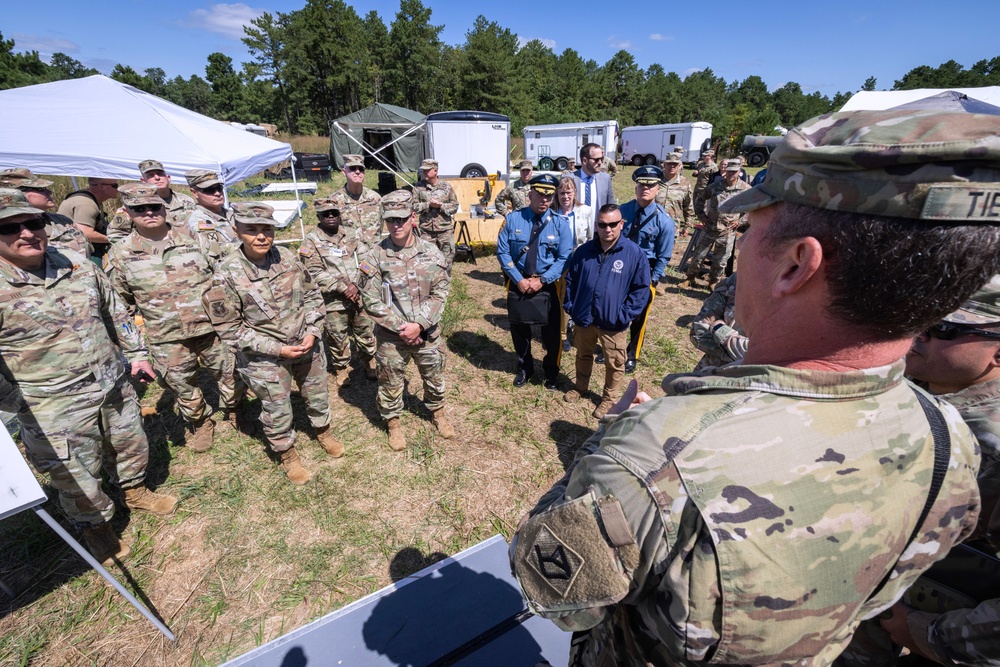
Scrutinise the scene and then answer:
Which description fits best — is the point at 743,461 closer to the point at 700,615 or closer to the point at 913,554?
the point at 700,615

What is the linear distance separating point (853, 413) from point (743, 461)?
9.6 inches

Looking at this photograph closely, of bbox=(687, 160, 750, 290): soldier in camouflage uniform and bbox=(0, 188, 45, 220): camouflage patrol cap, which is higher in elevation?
bbox=(0, 188, 45, 220): camouflage patrol cap

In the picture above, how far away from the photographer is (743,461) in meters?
0.78

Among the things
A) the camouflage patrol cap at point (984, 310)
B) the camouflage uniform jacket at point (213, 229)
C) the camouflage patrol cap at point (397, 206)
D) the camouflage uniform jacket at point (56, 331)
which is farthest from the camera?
the camouflage uniform jacket at point (213, 229)

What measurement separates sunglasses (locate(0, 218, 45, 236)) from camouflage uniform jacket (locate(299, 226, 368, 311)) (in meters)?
2.27

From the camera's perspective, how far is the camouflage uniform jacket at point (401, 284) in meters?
3.81

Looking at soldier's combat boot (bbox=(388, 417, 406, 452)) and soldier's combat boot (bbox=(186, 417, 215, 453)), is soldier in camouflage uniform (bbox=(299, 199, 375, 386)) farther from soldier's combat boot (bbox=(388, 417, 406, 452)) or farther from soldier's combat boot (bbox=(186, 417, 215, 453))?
soldier's combat boot (bbox=(186, 417, 215, 453))

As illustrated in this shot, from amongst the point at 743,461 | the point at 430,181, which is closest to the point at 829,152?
the point at 743,461

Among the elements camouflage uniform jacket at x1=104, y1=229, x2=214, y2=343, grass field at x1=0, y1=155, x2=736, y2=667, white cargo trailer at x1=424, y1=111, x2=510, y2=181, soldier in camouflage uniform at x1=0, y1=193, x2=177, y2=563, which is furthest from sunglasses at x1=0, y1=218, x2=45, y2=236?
white cargo trailer at x1=424, y1=111, x2=510, y2=181

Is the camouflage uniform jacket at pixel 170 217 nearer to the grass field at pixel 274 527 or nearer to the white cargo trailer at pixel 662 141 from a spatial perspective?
the grass field at pixel 274 527

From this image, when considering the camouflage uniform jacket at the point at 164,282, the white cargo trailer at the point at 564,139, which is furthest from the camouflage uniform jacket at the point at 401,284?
the white cargo trailer at the point at 564,139

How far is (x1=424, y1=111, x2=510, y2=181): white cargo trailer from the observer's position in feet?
54.0

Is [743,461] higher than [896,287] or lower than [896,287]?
lower

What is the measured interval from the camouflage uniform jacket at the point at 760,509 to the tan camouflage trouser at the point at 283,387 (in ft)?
10.5
